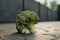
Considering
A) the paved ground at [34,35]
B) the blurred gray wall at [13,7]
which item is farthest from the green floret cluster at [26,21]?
the blurred gray wall at [13,7]

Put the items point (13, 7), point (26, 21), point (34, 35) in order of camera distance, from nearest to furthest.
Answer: point (34, 35), point (26, 21), point (13, 7)

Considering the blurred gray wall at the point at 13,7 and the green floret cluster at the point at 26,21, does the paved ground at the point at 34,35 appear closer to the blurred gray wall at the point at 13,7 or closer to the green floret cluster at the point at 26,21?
the green floret cluster at the point at 26,21

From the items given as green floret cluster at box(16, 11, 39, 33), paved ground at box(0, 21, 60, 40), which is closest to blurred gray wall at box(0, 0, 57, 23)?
paved ground at box(0, 21, 60, 40)

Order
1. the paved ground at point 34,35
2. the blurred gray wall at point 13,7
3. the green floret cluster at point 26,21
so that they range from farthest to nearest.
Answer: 1. the blurred gray wall at point 13,7
2. the green floret cluster at point 26,21
3. the paved ground at point 34,35

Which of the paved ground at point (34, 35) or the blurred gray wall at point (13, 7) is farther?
the blurred gray wall at point (13, 7)

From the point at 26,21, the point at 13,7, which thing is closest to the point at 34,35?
the point at 26,21

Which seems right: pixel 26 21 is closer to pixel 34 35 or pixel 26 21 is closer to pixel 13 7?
pixel 34 35

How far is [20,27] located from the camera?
2576mm

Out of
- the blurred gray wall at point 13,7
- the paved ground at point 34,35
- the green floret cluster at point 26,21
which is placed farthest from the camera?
the blurred gray wall at point 13,7

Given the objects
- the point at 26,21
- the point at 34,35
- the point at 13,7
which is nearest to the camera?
the point at 34,35

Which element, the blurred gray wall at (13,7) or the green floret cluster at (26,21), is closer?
the green floret cluster at (26,21)

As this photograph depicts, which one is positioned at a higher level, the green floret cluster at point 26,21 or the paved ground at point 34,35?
the green floret cluster at point 26,21

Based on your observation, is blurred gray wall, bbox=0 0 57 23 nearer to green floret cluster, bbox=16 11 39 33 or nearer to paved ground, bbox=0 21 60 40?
paved ground, bbox=0 21 60 40

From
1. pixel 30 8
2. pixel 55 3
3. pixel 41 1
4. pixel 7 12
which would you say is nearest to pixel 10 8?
pixel 7 12
